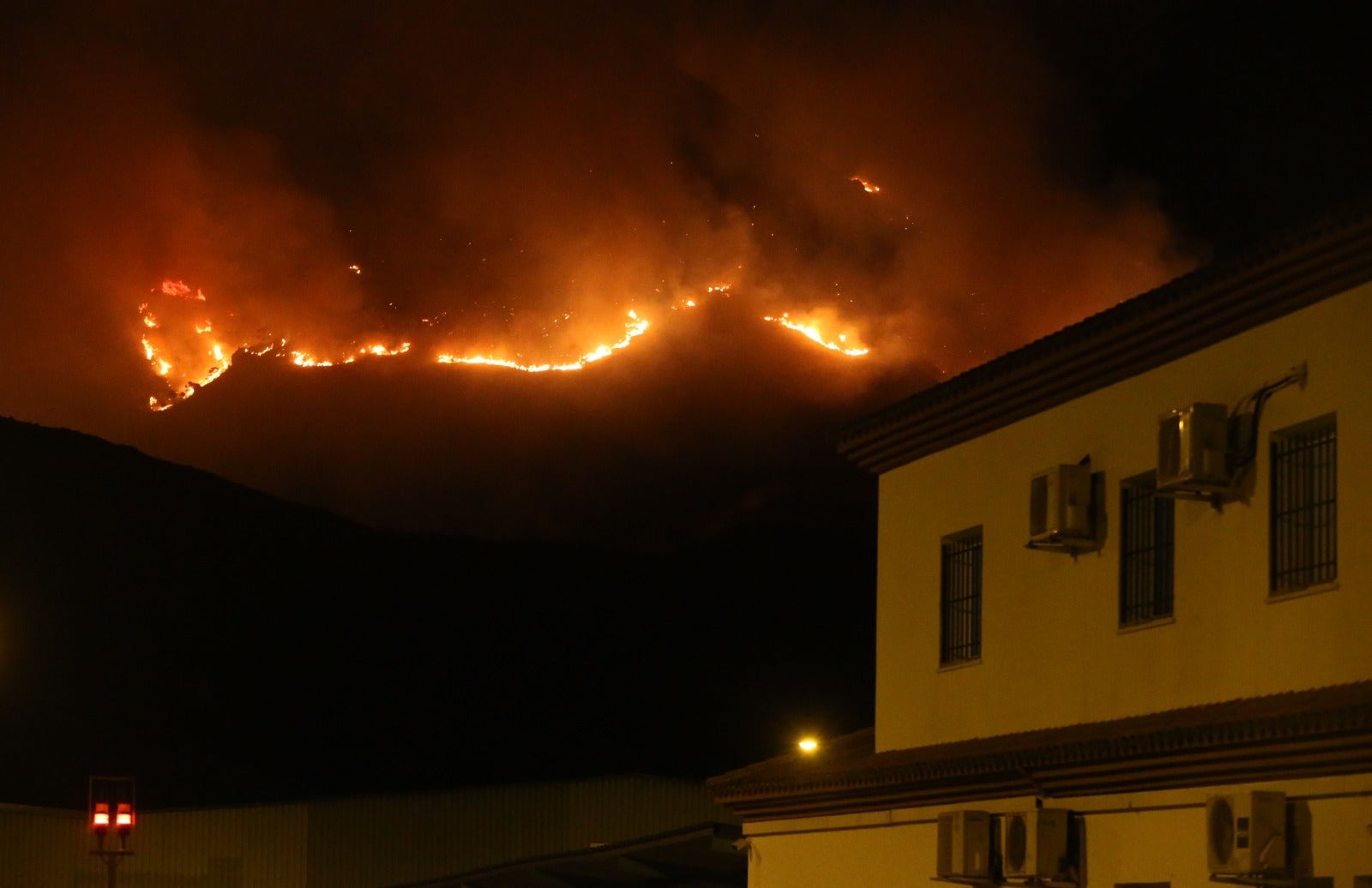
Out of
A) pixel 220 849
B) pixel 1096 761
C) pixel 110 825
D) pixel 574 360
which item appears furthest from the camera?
pixel 574 360

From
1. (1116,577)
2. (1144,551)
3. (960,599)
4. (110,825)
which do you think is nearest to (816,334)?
(110,825)

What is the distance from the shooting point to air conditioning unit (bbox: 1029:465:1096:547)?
14250 mm

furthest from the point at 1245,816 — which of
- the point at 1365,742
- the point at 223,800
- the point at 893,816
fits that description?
the point at 223,800

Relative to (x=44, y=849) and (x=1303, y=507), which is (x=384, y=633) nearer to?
(x=44, y=849)

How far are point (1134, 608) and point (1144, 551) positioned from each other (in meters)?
0.43

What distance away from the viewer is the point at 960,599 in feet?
54.5

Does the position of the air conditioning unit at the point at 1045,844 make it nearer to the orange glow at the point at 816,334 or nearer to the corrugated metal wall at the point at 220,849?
the corrugated metal wall at the point at 220,849

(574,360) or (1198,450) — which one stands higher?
(574,360)

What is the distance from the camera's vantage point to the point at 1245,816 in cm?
1079

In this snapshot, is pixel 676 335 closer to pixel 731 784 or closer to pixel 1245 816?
pixel 731 784

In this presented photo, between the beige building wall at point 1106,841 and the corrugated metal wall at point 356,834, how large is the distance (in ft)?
59.8

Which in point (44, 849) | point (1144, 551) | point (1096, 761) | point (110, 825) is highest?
point (1144, 551)

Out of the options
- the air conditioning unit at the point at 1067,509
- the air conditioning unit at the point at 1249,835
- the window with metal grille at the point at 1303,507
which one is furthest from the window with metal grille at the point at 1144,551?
the air conditioning unit at the point at 1249,835

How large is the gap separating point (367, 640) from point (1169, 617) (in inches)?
1791
